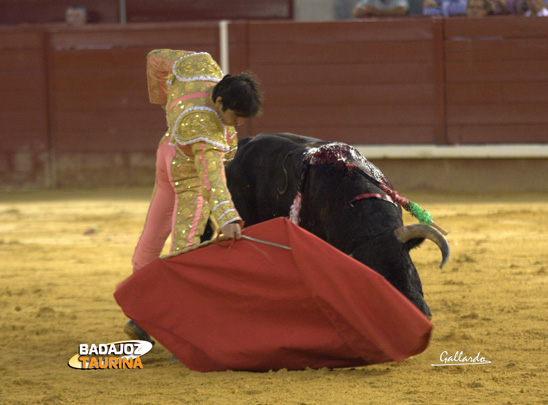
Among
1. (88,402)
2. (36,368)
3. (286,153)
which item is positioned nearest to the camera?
(88,402)

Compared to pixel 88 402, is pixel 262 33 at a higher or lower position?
higher

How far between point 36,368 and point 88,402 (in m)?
0.51

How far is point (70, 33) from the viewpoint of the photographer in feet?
26.4

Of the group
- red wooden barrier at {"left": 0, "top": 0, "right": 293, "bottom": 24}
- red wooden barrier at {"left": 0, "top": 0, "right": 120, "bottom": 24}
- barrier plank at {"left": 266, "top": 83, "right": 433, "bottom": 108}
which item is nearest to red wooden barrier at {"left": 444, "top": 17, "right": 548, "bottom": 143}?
barrier plank at {"left": 266, "top": 83, "right": 433, "bottom": 108}

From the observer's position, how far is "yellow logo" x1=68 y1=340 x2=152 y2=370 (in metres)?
2.72

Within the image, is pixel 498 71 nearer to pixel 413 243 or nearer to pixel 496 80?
pixel 496 80

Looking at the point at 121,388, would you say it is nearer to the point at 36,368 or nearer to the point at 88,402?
the point at 88,402

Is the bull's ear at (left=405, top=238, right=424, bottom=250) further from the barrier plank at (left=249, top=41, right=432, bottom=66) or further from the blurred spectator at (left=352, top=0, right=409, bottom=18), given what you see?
the blurred spectator at (left=352, top=0, right=409, bottom=18)

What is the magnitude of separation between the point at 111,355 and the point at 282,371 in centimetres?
67

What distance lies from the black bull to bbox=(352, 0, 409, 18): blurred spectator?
4.65 m

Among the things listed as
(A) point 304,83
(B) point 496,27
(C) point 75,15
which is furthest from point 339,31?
(C) point 75,15

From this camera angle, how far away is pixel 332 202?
9.50 ft

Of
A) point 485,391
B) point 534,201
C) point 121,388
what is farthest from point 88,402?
point 534,201

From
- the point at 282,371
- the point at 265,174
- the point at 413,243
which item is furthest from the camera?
the point at 265,174
